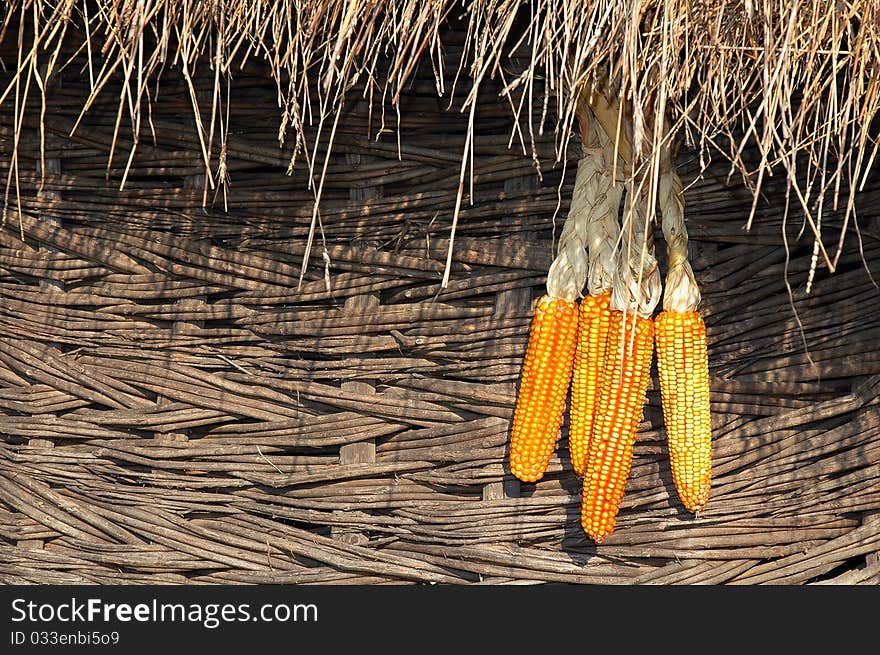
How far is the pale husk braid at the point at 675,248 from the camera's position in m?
2.19

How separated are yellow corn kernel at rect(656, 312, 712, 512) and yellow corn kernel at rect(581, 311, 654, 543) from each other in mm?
41

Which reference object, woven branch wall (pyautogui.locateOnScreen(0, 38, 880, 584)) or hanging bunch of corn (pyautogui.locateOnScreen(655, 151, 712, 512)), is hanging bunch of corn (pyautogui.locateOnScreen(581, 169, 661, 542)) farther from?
woven branch wall (pyautogui.locateOnScreen(0, 38, 880, 584))

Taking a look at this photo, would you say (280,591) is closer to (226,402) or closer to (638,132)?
(226,402)

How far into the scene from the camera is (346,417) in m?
2.56

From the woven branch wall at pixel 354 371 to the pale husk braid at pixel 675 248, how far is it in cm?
25

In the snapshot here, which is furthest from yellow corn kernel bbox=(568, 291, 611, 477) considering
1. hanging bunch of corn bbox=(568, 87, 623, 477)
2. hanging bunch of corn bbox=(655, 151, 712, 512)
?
hanging bunch of corn bbox=(655, 151, 712, 512)

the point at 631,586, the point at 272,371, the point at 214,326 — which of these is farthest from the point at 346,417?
the point at 631,586

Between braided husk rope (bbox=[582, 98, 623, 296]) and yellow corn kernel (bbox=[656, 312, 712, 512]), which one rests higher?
braided husk rope (bbox=[582, 98, 623, 296])

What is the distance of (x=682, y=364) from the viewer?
2.17 metres

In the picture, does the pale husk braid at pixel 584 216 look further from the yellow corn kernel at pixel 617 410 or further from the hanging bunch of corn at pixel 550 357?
the yellow corn kernel at pixel 617 410

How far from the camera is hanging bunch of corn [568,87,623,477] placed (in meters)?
2.20

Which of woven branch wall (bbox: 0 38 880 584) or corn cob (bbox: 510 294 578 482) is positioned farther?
woven branch wall (bbox: 0 38 880 584)

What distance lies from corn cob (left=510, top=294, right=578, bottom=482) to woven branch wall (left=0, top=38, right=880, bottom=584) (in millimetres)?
258

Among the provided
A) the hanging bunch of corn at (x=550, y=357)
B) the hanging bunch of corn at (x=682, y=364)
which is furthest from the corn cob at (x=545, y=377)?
the hanging bunch of corn at (x=682, y=364)
